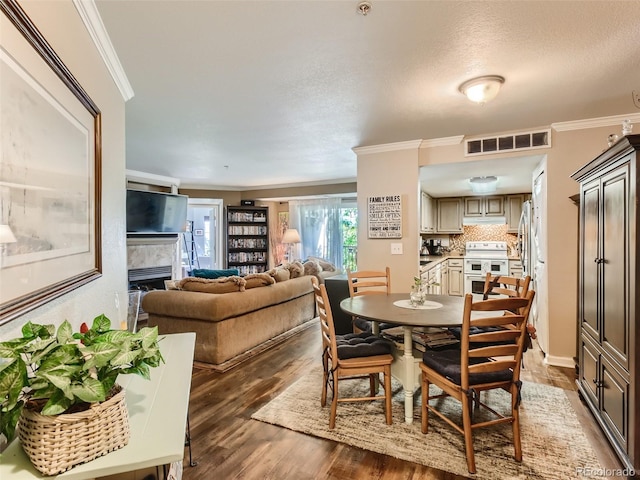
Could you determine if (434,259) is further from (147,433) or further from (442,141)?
(147,433)

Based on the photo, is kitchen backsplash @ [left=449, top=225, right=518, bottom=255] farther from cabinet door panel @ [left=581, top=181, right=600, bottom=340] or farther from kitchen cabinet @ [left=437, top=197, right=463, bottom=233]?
cabinet door panel @ [left=581, top=181, right=600, bottom=340]

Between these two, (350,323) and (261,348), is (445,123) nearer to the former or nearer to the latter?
(350,323)

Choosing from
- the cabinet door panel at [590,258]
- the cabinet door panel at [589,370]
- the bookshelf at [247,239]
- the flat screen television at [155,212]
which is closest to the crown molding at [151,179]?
the flat screen television at [155,212]

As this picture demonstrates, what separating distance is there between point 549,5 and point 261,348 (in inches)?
147

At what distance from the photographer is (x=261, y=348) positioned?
3967 millimetres

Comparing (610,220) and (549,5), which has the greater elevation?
(549,5)

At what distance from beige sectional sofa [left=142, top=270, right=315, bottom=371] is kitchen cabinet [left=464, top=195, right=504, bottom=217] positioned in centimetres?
444

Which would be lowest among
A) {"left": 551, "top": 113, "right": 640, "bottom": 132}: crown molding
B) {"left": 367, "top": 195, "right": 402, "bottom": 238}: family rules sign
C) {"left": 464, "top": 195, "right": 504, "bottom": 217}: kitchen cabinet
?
{"left": 367, "top": 195, "right": 402, "bottom": 238}: family rules sign

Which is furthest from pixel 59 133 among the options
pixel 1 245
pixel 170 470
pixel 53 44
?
pixel 170 470

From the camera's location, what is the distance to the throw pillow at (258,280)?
3.91 metres

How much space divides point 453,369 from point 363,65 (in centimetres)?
195

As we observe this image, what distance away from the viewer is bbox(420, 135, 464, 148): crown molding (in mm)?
3850

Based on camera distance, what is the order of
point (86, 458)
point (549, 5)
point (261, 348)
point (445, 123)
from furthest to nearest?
point (261, 348), point (445, 123), point (549, 5), point (86, 458)

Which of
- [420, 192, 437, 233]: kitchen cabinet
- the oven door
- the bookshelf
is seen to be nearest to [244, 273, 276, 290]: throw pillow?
[420, 192, 437, 233]: kitchen cabinet
